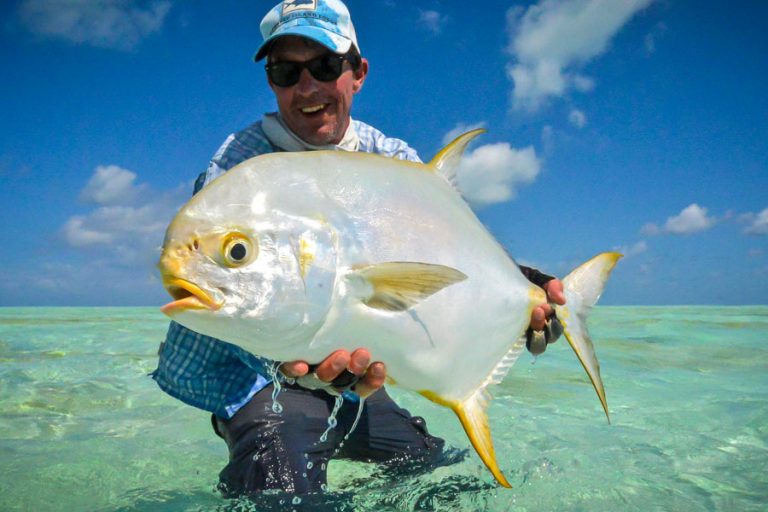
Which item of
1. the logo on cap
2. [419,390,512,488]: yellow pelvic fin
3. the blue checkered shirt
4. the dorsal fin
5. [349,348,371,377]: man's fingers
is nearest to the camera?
[349,348,371,377]: man's fingers

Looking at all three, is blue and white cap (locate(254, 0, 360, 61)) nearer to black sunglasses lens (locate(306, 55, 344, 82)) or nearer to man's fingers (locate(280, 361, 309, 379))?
black sunglasses lens (locate(306, 55, 344, 82))

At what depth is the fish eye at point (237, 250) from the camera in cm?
111

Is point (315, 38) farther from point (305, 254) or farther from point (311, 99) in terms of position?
point (305, 254)

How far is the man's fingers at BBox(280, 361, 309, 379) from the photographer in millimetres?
Answer: 1297

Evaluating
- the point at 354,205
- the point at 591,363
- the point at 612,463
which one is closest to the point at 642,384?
the point at 612,463

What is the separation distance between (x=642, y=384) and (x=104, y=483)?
3.59m

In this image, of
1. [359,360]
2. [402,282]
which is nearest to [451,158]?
[402,282]

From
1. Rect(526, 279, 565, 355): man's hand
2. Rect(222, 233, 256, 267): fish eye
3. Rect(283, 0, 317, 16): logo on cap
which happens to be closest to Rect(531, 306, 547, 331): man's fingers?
Rect(526, 279, 565, 355): man's hand

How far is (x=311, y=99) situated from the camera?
221cm

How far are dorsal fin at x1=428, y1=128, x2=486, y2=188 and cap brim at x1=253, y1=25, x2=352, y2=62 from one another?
75 cm

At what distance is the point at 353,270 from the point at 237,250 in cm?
25

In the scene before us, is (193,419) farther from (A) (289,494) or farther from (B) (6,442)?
(A) (289,494)

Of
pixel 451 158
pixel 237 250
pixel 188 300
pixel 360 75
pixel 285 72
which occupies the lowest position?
pixel 188 300

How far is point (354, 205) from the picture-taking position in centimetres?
132
